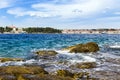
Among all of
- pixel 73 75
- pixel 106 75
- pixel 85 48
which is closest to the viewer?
pixel 73 75

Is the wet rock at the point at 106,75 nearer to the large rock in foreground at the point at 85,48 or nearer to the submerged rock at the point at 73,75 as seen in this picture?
the submerged rock at the point at 73,75

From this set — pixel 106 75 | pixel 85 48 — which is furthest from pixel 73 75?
pixel 85 48

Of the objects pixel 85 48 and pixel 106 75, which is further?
pixel 85 48

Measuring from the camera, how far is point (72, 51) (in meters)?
46.8

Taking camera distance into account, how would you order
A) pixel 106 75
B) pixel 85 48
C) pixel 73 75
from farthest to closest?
pixel 85 48 → pixel 106 75 → pixel 73 75

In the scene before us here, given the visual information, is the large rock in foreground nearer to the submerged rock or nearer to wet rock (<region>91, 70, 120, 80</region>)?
wet rock (<region>91, 70, 120, 80</region>)

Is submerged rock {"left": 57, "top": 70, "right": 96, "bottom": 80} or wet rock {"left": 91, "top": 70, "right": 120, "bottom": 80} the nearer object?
submerged rock {"left": 57, "top": 70, "right": 96, "bottom": 80}

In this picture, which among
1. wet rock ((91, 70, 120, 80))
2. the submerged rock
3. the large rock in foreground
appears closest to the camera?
the submerged rock

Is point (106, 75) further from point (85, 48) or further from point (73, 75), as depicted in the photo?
point (85, 48)

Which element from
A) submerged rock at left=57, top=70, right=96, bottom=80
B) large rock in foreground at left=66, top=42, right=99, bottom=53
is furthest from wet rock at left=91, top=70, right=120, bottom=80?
large rock in foreground at left=66, top=42, right=99, bottom=53

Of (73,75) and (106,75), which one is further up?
(73,75)

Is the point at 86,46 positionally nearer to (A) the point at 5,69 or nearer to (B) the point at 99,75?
(B) the point at 99,75

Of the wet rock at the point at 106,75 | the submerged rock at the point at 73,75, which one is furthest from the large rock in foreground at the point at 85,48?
the submerged rock at the point at 73,75

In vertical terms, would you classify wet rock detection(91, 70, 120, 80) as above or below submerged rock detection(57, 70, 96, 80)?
below
